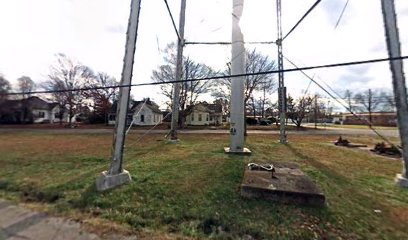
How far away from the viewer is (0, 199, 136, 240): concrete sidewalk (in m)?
3.37

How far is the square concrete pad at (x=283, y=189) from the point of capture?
4031 millimetres

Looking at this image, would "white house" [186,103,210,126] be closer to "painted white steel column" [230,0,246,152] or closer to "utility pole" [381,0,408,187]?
"painted white steel column" [230,0,246,152]

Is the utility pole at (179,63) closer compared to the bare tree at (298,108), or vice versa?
the utility pole at (179,63)

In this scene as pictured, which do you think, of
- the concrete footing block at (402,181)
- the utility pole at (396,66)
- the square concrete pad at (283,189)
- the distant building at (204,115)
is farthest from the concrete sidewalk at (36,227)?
the distant building at (204,115)

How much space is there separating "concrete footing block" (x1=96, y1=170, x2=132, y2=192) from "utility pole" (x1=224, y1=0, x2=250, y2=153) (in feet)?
12.8

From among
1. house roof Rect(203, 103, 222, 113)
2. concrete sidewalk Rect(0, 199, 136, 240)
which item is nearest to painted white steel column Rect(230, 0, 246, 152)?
concrete sidewalk Rect(0, 199, 136, 240)

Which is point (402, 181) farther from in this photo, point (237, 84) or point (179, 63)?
point (179, 63)

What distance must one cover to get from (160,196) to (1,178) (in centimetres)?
474

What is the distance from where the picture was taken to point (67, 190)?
203 inches

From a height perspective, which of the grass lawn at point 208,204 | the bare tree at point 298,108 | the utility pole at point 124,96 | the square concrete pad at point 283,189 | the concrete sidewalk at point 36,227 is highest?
the bare tree at point 298,108

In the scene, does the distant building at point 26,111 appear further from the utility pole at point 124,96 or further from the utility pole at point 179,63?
the utility pole at point 124,96

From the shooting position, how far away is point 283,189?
13.9 feet

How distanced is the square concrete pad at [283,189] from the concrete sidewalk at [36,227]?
89.6 inches

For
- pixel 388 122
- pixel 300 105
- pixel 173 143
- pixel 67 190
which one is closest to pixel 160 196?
pixel 67 190
